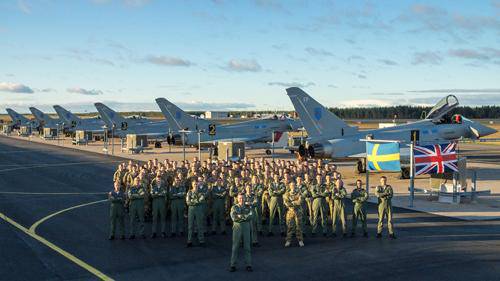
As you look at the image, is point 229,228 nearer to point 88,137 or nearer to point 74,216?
point 74,216

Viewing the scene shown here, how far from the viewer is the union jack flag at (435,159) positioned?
2203cm

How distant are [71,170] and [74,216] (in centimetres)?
1801

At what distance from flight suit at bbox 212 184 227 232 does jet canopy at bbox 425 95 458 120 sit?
68.1 ft

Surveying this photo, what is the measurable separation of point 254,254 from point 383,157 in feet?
32.5

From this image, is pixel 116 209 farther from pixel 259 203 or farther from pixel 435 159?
pixel 435 159

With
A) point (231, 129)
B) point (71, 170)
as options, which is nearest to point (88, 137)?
point (231, 129)

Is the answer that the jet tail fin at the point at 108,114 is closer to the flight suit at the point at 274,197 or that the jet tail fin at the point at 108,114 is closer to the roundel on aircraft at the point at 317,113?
the roundel on aircraft at the point at 317,113

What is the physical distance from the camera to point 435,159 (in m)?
22.0

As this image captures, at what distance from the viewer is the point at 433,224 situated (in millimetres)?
17406

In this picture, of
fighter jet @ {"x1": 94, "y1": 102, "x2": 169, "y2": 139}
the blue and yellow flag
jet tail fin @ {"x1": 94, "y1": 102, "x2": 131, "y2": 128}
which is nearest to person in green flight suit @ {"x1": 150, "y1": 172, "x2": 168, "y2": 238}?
the blue and yellow flag

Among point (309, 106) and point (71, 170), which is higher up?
point (309, 106)

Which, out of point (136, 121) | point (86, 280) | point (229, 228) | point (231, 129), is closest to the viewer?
point (86, 280)

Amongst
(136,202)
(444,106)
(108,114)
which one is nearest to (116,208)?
(136,202)

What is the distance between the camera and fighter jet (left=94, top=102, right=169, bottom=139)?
6025 cm
